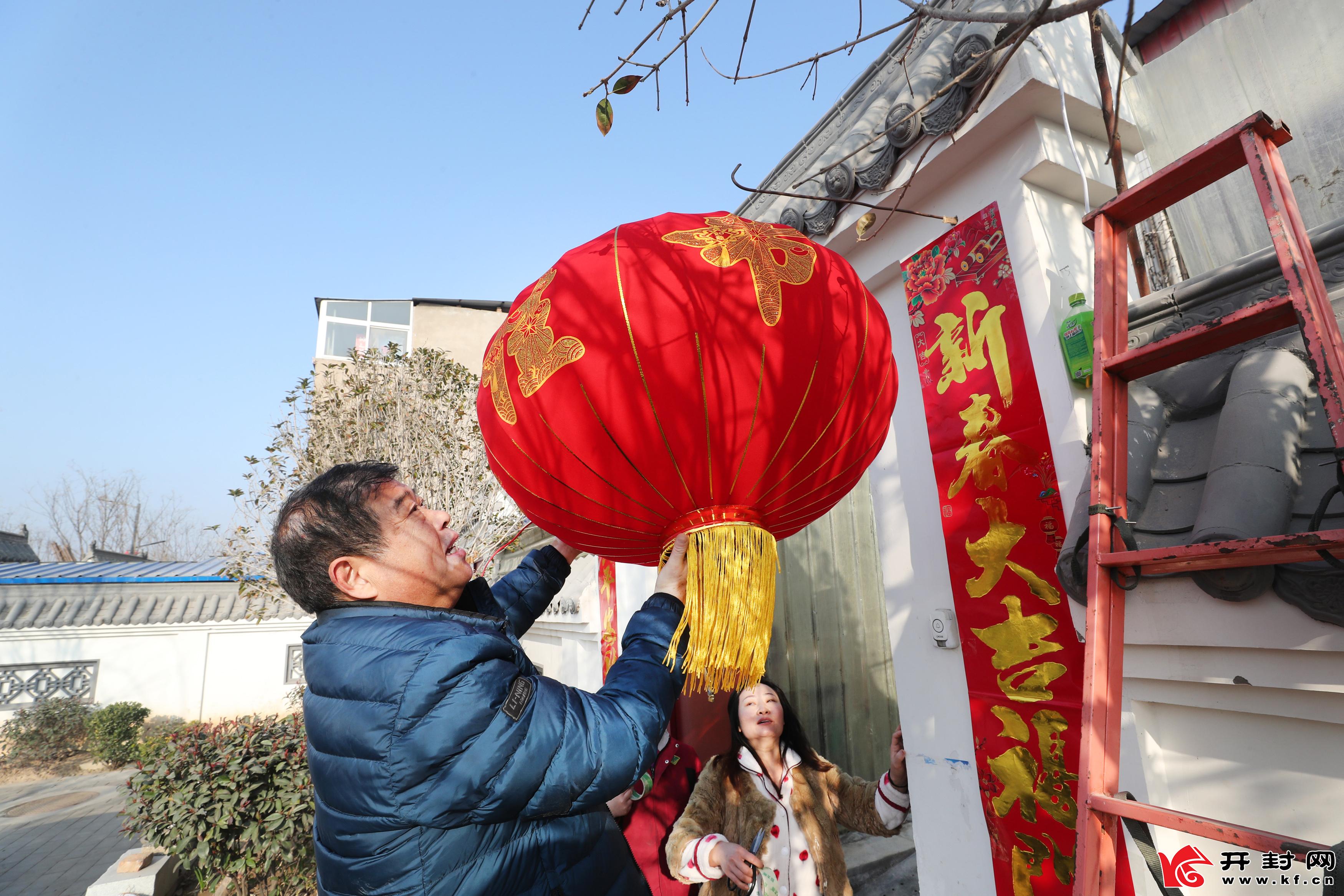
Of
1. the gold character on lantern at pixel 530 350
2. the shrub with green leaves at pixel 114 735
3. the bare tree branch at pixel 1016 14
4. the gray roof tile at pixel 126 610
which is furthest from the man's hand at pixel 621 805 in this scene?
the shrub with green leaves at pixel 114 735

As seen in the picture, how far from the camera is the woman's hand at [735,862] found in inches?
84.2

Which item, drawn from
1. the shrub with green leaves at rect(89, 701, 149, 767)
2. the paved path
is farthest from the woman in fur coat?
the shrub with green leaves at rect(89, 701, 149, 767)

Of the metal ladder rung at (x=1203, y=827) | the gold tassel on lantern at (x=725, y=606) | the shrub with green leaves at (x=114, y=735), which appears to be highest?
the gold tassel on lantern at (x=725, y=606)

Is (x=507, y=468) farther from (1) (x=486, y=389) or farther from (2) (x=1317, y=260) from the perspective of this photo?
(2) (x=1317, y=260)

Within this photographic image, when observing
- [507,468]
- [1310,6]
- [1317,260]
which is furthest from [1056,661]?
[1310,6]

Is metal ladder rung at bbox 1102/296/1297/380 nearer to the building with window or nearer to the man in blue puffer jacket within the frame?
the man in blue puffer jacket

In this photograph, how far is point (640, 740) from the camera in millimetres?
1224

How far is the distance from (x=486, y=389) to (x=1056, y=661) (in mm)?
2017

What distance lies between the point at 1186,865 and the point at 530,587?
195 cm

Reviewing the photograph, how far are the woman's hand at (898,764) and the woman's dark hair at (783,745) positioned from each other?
38 centimetres

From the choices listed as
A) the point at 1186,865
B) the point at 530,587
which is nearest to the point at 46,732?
the point at 530,587

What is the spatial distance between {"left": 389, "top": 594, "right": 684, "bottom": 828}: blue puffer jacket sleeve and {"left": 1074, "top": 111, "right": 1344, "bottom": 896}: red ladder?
2.77 ft

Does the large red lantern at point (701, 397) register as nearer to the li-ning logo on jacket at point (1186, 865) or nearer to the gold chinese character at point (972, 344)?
the gold chinese character at point (972, 344)

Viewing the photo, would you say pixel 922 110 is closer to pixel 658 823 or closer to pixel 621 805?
pixel 621 805
